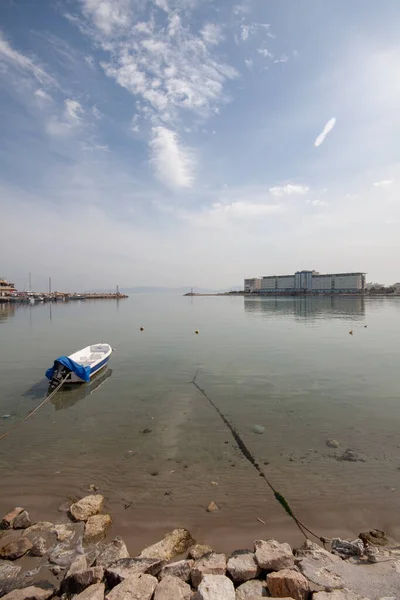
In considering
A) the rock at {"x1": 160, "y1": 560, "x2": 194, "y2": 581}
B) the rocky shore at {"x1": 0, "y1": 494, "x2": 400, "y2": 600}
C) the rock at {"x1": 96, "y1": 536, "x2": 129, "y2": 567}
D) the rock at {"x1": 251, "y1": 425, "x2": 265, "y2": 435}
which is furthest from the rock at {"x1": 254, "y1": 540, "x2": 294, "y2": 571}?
the rock at {"x1": 251, "y1": 425, "x2": 265, "y2": 435}

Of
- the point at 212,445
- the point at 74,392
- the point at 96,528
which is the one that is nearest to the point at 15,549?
the point at 96,528

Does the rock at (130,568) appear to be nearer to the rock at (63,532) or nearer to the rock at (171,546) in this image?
the rock at (171,546)

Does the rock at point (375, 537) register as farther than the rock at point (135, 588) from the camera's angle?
Yes

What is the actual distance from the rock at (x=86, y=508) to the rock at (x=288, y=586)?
16.0 feet

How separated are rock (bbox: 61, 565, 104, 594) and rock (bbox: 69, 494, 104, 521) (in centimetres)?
236

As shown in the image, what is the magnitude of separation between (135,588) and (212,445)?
6720 millimetres

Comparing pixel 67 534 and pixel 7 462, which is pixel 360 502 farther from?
pixel 7 462

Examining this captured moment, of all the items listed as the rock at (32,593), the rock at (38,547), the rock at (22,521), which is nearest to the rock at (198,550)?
the rock at (32,593)

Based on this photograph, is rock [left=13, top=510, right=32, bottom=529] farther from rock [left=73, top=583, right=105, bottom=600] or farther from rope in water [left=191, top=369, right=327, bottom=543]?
rope in water [left=191, top=369, right=327, bottom=543]

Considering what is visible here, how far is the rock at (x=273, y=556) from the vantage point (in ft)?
18.6

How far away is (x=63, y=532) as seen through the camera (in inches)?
283

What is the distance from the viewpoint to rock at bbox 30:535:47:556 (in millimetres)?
6578

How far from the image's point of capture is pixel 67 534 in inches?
282

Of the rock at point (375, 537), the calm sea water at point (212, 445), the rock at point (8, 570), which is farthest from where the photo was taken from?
the calm sea water at point (212, 445)
